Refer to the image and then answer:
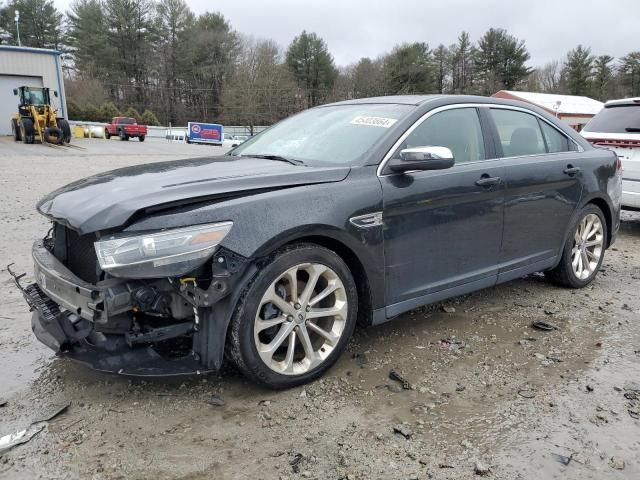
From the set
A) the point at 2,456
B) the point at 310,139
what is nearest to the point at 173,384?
the point at 2,456

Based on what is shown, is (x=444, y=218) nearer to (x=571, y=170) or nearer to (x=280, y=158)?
(x=280, y=158)

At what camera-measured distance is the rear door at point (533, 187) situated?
3.89m

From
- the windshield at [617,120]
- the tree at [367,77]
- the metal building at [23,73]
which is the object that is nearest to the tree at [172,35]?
the tree at [367,77]

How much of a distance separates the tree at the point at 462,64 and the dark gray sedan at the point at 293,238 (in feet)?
241

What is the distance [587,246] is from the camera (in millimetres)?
4781

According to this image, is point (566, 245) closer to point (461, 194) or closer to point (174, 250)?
point (461, 194)

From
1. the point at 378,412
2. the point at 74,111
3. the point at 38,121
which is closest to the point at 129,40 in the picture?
the point at 74,111

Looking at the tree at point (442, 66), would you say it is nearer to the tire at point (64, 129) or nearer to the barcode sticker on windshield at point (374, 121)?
the tire at point (64, 129)

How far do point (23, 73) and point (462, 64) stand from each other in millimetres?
57613

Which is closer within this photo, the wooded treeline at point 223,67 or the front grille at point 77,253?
the front grille at point 77,253

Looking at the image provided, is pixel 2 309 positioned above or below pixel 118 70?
below

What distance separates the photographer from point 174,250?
2.45 metres

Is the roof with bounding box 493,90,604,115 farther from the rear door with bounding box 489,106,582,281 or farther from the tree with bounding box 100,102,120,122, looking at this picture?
the rear door with bounding box 489,106,582,281

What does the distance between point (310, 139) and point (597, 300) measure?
2.84 m
